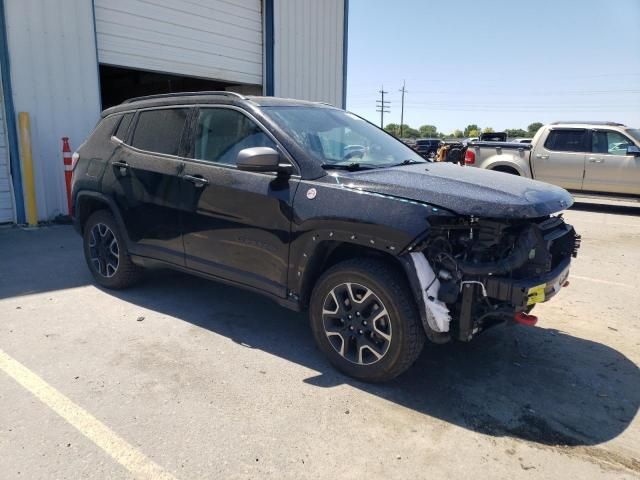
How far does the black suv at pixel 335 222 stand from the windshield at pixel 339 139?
0.02m

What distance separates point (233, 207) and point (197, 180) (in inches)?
18.3

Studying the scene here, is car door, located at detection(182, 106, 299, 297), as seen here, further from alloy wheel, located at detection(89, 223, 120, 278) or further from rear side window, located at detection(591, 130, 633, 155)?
rear side window, located at detection(591, 130, 633, 155)

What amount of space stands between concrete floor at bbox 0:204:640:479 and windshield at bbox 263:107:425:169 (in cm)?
146

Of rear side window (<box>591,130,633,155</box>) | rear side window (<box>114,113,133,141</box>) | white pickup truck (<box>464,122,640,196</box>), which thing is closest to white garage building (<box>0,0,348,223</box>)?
rear side window (<box>114,113,133,141</box>)

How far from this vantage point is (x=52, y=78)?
836 cm

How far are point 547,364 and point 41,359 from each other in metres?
3.63

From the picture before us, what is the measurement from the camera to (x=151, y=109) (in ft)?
15.3

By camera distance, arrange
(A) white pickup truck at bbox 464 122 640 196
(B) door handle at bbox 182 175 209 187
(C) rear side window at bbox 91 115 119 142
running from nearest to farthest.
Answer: (B) door handle at bbox 182 175 209 187, (C) rear side window at bbox 91 115 119 142, (A) white pickup truck at bbox 464 122 640 196

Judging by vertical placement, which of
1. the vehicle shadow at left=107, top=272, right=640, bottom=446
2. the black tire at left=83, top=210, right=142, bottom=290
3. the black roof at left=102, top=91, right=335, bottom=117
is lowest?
the vehicle shadow at left=107, top=272, right=640, bottom=446

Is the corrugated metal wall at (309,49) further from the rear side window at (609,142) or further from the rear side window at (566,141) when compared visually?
the rear side window at (609,142)

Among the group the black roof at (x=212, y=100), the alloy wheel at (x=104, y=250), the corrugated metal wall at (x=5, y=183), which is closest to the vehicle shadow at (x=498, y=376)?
the alloy wheel at (x=104, y=250)

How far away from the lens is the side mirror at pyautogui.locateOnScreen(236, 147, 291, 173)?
132 inches

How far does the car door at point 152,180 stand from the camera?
4281 millimetres

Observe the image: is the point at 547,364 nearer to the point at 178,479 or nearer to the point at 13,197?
the point at 178,479
